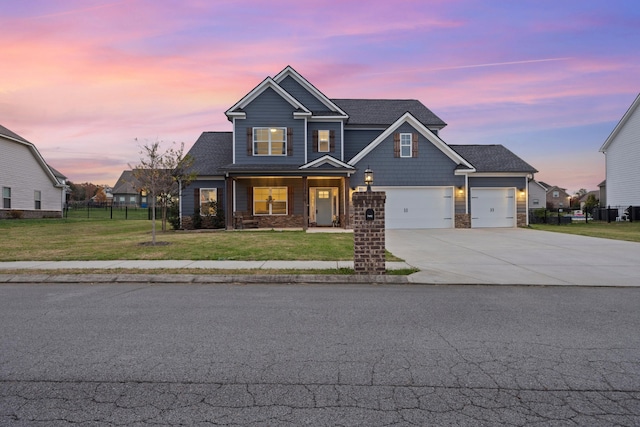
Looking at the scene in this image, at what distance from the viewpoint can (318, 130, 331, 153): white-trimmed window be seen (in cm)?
2395

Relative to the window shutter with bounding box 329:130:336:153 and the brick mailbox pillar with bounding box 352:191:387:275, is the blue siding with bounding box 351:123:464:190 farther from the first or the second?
the brick mailbox pillar with bounding box 352:191:387:275

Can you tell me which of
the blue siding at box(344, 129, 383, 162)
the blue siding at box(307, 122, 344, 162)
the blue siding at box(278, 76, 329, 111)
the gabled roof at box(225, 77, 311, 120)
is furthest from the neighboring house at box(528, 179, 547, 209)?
the gabled roof at box(225, 77, 311, 120)

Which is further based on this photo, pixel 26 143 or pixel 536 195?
pixel 536 195

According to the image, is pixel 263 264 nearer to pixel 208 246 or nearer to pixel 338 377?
pixel 208 246

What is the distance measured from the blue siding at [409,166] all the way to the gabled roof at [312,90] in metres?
3.30

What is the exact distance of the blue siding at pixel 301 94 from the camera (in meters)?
24.0

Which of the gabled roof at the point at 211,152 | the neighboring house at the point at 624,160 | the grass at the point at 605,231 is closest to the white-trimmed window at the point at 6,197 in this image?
the gabled roof at the point at 211,152

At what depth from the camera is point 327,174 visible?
2172 cm

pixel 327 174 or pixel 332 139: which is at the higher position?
pixel 332 139

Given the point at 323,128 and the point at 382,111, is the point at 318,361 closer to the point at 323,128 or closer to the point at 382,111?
the point at 323,128

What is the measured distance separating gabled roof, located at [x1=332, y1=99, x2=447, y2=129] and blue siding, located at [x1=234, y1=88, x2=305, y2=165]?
4.57 metres

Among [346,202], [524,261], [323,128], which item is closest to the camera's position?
[524,261]

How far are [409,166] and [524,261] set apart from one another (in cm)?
1324

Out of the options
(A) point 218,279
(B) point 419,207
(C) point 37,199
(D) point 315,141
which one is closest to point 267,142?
(D) point 315,141
